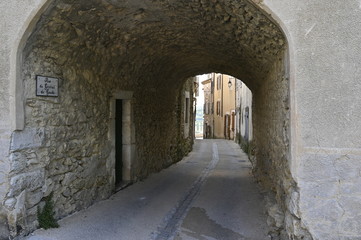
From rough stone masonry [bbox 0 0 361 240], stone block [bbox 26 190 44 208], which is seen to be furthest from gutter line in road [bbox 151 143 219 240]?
stone block [bbox 26 190 44 208]

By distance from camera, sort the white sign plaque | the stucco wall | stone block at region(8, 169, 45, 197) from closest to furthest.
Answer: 1. the stucco wall
2. stone block at region(8, 169, 45, 197)
3. the white sign plaque

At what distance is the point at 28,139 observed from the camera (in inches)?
143

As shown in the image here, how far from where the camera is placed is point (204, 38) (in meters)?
5.17

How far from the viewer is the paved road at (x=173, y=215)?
3.84 metres

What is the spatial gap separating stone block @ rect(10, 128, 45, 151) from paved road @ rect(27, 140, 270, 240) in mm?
1011

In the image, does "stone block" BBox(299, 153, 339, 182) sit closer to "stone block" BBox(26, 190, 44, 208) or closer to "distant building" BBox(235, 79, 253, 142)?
"stone block" BBox(26, 190, 44, 208)

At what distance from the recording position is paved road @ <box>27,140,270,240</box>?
151 inches

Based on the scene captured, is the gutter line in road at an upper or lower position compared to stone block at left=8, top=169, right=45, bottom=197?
lower

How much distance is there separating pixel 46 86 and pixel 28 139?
0.68m

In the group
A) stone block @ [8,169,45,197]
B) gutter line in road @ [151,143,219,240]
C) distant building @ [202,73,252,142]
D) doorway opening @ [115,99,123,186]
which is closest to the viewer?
stone block @ [8,169,45,197]

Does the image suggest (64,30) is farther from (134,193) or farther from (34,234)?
(134,193)

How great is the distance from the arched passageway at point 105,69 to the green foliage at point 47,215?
0.38 ft

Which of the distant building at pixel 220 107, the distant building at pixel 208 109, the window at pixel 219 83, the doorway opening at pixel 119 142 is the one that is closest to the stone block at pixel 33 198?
the doorway opening at pixel 119 142

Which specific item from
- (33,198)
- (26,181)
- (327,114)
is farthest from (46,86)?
(327,114)
